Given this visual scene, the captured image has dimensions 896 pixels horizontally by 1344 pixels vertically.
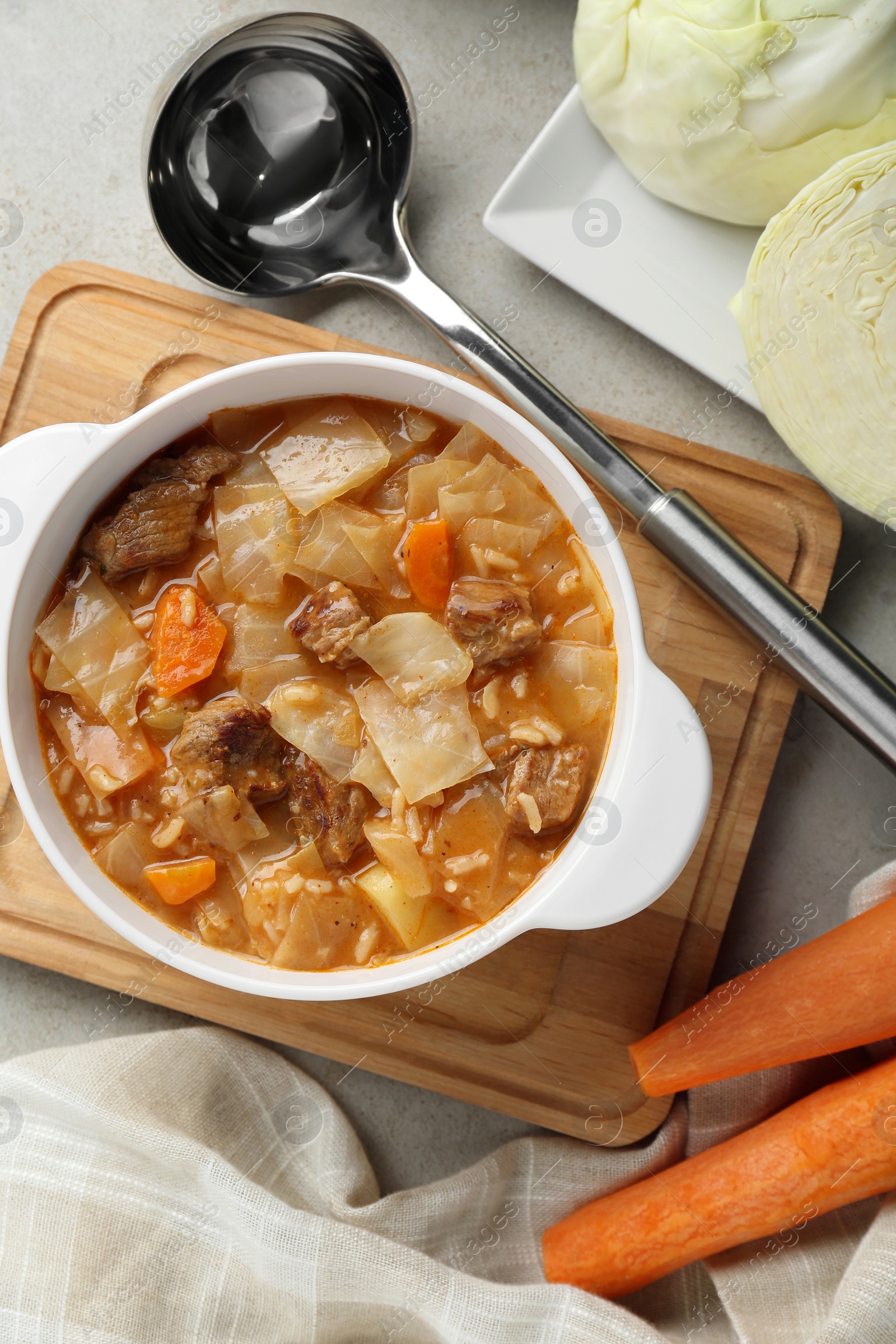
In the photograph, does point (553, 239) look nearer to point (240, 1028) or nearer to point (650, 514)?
point (650, 514)

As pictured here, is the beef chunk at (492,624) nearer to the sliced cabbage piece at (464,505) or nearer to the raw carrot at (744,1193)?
the sliced cabbage piece at (464,505)

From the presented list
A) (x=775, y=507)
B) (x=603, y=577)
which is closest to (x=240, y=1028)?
(x=603, y=577)

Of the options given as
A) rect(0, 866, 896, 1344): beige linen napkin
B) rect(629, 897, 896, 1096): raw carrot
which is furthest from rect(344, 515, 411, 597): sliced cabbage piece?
rect(0, 866, 896, 1344): beige linen napkin

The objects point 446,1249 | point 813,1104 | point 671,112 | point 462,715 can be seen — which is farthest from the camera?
point 446,1249

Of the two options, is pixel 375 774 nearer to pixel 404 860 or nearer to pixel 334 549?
pixel 404 860

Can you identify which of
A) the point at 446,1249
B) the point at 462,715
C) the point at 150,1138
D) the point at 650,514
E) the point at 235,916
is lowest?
the point at 446,1249

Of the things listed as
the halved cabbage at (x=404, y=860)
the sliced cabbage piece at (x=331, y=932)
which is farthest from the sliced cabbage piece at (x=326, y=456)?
the sliced cabbage piece at (x=331, y=932)

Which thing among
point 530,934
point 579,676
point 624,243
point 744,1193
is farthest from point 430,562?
point 744,1193
